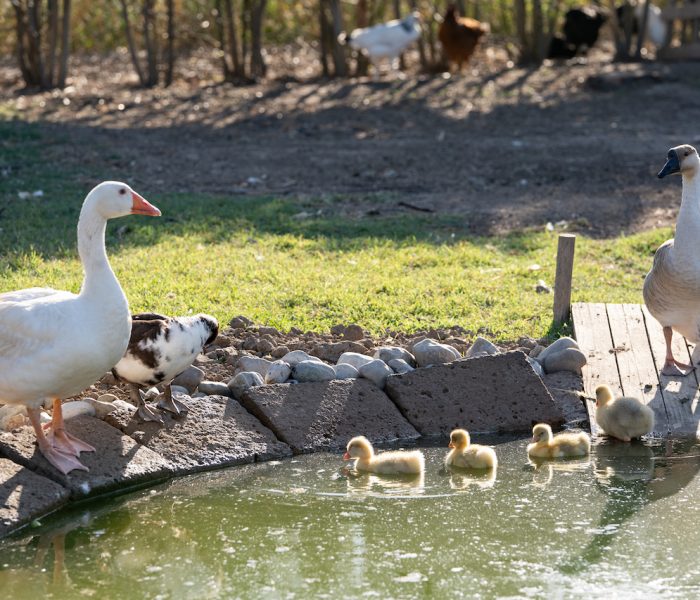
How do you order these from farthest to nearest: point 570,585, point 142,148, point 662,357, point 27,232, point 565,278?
point 142,148
point 27,232
point 565,278
point 662,357
point 570,585

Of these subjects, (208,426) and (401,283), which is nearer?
(208,426)

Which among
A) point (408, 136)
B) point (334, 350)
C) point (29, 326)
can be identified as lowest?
point (408, 136)

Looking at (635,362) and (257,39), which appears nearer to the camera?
(635,362)

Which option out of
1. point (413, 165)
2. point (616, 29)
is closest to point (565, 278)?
point (413, 165)

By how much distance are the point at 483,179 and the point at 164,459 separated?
26.5ft

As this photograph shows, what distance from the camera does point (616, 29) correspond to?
20000 millimetres

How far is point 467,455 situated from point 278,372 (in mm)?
1384

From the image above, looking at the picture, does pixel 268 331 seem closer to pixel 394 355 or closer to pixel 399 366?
pixel 394 355

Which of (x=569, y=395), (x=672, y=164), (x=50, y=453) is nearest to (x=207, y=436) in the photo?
(x=50, y=453)

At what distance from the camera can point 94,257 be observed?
5.72 m

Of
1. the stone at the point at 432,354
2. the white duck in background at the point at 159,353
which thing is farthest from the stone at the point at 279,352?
the white duck in background at the point at 159,353

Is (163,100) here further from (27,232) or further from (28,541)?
(28,541)

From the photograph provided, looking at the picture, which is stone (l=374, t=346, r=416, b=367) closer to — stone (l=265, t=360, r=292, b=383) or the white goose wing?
stone (l=265, t=360, r=292, b=383)

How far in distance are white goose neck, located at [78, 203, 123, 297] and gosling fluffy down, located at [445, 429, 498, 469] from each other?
195 centimetres
